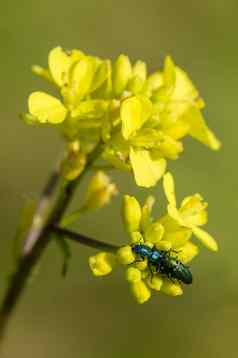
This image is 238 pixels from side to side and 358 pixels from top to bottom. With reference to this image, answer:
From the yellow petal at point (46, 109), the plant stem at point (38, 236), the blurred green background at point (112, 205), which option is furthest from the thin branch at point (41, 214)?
the blurred green background at point (112, 205)

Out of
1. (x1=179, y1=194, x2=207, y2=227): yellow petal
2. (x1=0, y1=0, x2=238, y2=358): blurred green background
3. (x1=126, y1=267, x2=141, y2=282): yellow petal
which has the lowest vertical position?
(x1=0, y1=0, x2=238, y2=358): blurred green background

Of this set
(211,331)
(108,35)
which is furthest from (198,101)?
(108,35)

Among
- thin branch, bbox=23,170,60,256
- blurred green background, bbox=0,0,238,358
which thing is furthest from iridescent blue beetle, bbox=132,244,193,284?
blurred green background, bbox=0,0,238,358

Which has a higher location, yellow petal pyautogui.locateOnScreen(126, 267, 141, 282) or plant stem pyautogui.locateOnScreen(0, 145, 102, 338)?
yellow petal pyautogui.locateOnScreen(126, 267, 141, 282)

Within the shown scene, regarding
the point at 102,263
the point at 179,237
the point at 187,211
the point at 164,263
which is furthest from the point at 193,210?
the point at 102,263

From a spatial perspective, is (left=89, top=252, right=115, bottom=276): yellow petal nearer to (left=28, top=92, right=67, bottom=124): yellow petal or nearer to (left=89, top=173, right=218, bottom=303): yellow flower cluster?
(left=89, top=173, right=218, bottom=303): yellow flower cluster

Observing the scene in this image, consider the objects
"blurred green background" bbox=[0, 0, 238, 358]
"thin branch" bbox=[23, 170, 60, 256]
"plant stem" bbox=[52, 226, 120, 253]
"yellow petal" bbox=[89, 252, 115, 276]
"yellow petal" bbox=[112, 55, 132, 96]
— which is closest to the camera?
"yellow petal" bbox=[89, 252, 115, 276]

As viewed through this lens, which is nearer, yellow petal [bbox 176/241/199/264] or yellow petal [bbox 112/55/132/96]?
yellow petal [bbox 176/241/199/264]

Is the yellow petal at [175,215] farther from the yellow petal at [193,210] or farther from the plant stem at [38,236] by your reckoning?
the plant stem at [38,236]
